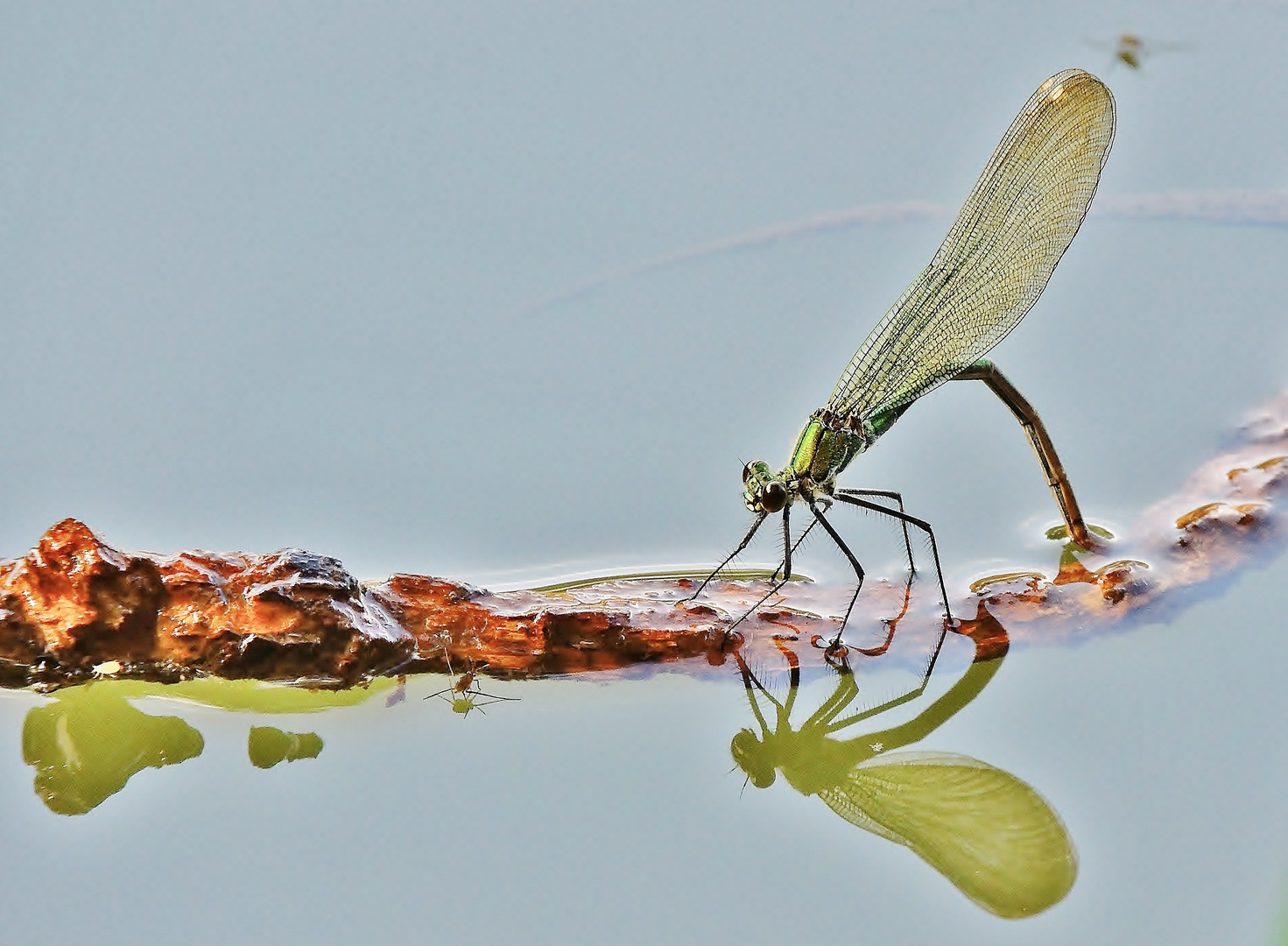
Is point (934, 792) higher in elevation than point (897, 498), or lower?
lower

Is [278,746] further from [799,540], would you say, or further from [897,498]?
[897,498]

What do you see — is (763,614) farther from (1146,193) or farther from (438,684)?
(1146,193)

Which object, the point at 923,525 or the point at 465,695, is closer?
the point at 465,695

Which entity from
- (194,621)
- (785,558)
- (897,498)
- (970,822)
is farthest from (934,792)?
(194,621)

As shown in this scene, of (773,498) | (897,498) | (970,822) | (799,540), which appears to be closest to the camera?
(970,822)

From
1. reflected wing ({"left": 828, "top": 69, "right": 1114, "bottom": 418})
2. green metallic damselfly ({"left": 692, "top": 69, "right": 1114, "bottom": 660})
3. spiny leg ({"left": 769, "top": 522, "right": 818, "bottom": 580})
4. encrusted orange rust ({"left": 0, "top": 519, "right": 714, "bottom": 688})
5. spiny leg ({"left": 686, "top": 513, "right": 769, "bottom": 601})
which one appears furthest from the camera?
reflected wing ({"left": 828, "top": 69, "right": 1114, "bottom": 418})

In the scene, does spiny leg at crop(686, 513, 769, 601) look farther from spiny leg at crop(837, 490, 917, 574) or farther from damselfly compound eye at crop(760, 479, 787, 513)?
spiny leg at crop(837, 490, 917, 574)

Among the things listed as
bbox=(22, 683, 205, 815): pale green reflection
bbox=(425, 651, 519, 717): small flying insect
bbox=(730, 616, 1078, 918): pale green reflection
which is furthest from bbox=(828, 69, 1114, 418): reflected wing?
bbox=(22, 683, 205, 815): pale green reflection
